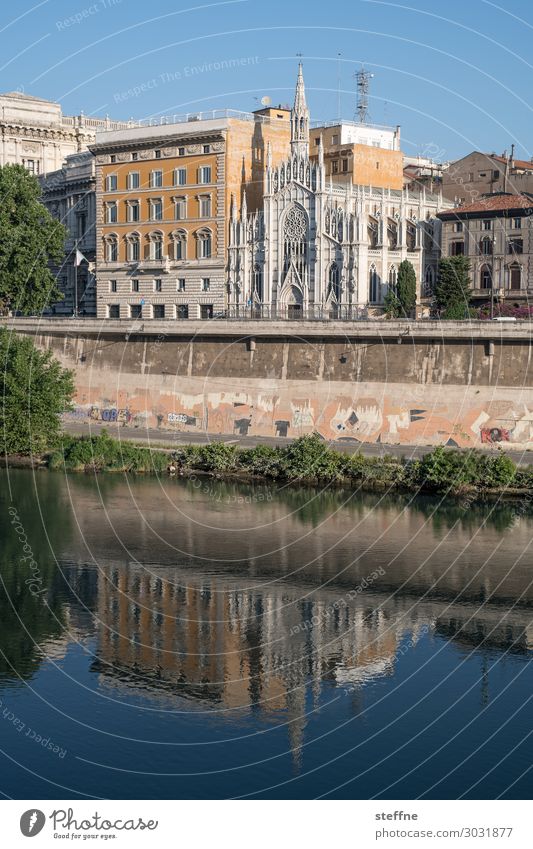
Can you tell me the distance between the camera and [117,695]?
27609mm

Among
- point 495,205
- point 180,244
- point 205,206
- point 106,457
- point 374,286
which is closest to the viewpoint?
point 106,457

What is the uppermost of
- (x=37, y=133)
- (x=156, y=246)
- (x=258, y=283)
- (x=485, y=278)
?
(x=37, y=133)

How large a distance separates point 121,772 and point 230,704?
12.7 ft

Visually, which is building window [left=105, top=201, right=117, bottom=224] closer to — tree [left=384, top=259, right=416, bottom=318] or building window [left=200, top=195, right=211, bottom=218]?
building window [left=200, top=195, right=211, bottom=218]

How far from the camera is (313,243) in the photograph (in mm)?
64625

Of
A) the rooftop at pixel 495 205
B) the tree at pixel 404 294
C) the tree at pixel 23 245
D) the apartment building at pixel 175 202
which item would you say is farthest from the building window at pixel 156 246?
the rooftop at pixel 495 205

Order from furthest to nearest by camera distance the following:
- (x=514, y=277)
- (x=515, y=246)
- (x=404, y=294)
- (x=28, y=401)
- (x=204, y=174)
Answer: (x=204, y=174) < (x=514, y=277) < (x=515, y=246) < (x=404, y=294) < (x=28, y=401)

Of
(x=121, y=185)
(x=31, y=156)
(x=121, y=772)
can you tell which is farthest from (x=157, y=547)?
(x=31, y=156)

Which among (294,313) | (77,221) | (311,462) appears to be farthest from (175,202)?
(311,462)

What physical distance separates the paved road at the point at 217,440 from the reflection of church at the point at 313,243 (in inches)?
412

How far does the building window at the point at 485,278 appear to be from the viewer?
69250 millimetres

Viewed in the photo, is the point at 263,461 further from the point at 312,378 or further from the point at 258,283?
the point at 258,283

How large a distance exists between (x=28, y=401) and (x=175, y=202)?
19700 millimetres

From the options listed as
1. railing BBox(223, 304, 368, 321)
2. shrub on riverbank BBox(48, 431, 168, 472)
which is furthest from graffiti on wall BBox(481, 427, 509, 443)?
shrub on riverbank BBox(48, 431, 168, 472)
